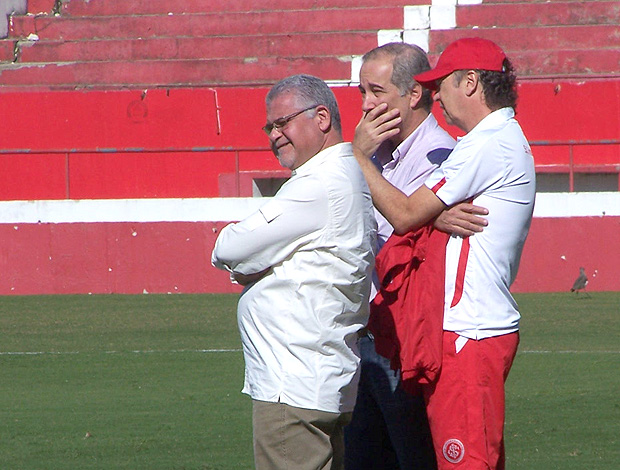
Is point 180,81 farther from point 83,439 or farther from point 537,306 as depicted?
point 83,439

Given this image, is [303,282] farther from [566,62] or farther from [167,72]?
[167,72]

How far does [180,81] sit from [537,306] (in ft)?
31.6

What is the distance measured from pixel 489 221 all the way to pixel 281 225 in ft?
2.01

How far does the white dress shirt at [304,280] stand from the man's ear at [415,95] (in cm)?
56

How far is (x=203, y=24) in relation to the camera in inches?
771

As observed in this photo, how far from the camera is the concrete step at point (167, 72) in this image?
1828cm

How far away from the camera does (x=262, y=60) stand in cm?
1867

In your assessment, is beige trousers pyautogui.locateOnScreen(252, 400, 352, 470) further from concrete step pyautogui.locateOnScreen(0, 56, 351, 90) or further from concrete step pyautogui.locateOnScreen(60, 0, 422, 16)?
concrete step pyautogui.locateOnScreen(60, 0, 422, 16)

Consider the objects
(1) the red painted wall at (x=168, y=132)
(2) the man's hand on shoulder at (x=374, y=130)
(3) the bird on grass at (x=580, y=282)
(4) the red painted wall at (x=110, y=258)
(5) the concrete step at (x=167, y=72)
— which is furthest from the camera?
(5) the concrete step at (x=167, y=72)

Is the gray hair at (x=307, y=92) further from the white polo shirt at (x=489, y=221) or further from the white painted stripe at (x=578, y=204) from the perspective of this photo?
the white painted stripe at (x=578, y=204)

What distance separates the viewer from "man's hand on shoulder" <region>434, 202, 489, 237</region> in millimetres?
3104

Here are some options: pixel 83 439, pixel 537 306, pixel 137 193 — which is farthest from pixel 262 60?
pixel 83 439

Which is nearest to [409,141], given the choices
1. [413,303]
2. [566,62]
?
[413,303]

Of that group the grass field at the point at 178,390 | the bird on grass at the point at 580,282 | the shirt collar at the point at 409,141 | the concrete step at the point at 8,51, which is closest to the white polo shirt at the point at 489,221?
the shirt collar at the point at 409,141
